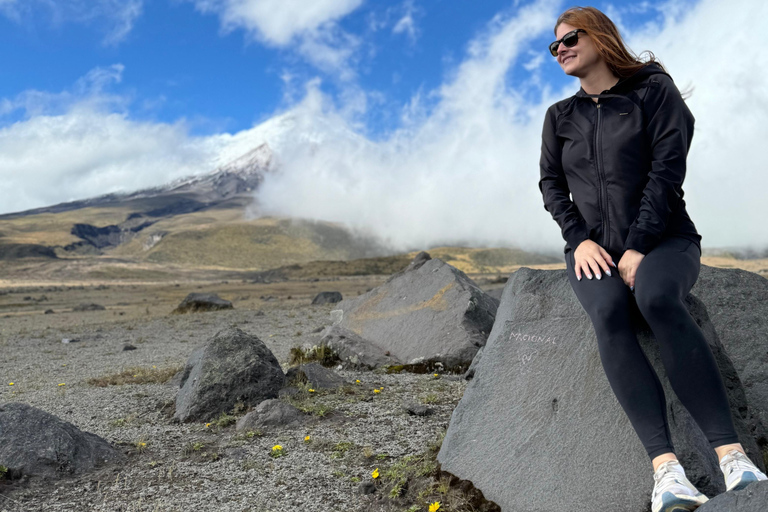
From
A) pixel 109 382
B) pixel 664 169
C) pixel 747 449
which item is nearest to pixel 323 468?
pixel 747 449

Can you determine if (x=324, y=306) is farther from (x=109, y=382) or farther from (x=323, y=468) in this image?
(x=323, y=468)

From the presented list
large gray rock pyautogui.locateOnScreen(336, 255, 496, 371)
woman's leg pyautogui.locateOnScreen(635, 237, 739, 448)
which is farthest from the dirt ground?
woman's leg pyautogui.locateOnScreen(635, 237, 739, 448)

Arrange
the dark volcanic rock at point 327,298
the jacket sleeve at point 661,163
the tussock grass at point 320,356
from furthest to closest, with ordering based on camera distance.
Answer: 1. the dark volcanic rock at point 327,298
2. the tussock grass at point 320,356
3. the jacket sleeve at point 661,163

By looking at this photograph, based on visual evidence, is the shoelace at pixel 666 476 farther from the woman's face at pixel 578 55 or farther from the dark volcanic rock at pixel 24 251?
the dark volcanic rock at pixel 24 251

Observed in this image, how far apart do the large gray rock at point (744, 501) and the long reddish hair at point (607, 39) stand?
2252mm

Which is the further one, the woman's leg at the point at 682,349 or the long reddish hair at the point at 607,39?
the long reddish hair at the point at 607,39

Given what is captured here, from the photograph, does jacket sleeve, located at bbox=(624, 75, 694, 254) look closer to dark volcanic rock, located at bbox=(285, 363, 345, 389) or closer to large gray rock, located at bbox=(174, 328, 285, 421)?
large gray rock, located at bbox=(174, 328, 285, 421)

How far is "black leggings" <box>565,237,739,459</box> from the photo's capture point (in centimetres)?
282

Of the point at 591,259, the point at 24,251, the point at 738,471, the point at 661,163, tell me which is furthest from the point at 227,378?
the point at 24,251

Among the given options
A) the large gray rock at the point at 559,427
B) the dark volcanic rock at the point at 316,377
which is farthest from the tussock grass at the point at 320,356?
the large gray rock at the point at 559,427

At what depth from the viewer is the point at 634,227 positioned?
305 cm

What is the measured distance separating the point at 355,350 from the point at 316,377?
199 cm

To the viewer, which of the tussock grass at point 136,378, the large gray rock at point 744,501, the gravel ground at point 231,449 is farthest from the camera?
the tussock grass at point 136,378

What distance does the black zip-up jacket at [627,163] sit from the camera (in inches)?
120
